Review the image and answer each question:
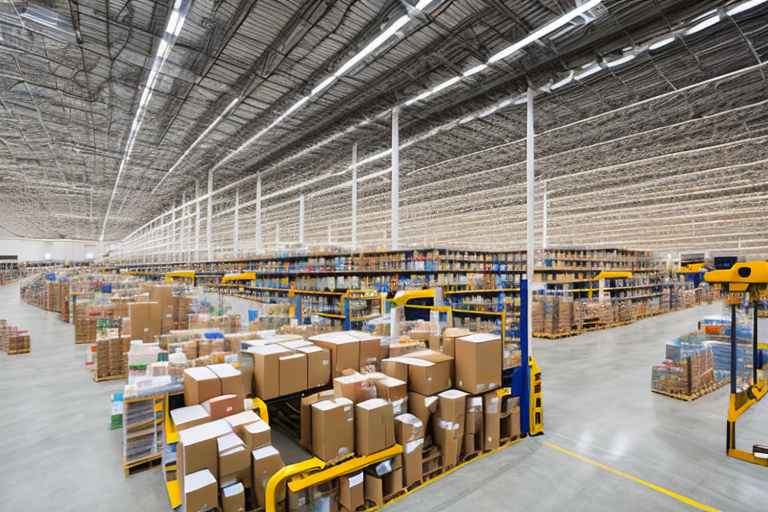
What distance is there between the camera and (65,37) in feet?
21.1

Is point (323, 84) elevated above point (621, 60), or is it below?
above

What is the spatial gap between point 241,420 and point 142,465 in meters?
1.63

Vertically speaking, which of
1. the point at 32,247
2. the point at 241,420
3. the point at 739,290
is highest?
the point at 32,247

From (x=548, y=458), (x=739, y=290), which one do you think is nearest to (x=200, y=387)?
(x=548, y=458)

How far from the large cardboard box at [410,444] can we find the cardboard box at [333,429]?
Result: 418 mm

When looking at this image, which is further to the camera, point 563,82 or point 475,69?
point 563,82

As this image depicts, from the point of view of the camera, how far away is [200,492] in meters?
2.29

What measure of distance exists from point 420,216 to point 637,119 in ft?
52.3

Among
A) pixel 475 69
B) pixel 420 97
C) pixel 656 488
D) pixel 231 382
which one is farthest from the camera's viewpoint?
pixel 420 97

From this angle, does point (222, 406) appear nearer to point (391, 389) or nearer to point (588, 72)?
point (391, 389)

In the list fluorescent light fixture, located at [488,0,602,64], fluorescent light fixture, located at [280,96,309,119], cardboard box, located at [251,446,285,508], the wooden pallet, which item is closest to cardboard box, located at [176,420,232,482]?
cardboard box, located at [251,446,285,508]

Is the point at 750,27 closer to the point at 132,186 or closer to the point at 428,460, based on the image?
the point at 428,460

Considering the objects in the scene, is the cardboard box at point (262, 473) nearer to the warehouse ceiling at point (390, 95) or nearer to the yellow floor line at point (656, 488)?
the yellow floor line at point (656, 488)

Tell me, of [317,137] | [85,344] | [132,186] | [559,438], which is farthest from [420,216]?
[559,438]
